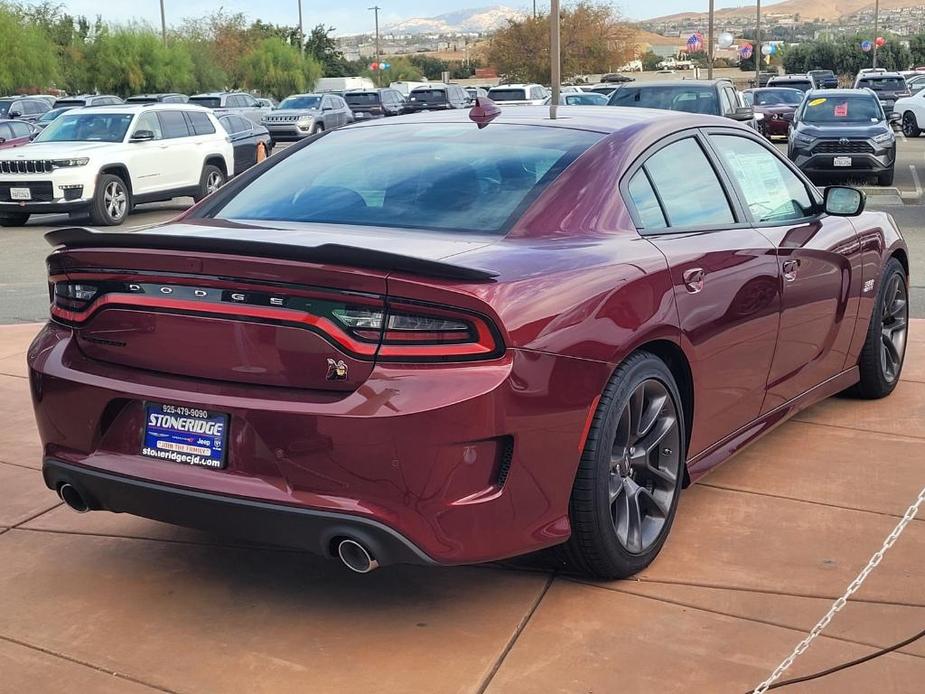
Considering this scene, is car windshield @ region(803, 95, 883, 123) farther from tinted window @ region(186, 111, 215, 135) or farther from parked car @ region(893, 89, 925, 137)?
parked car @ region(893, 89, 925, 137)

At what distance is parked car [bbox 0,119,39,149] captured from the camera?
74.2ft

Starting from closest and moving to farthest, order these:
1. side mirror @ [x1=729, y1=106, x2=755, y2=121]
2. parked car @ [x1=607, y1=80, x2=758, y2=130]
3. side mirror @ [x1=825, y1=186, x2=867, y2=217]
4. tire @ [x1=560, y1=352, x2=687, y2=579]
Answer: tire @ [x1=560, y1=352, x2=687, y2=579] < side mirror @ [x1=825, y1=186, x2=867, y2=217] < parked car @ [x1=607, y1=80, x2=758, y2=130] < side mirror @ [x1=729, y1=106, x2=755, y2=121]

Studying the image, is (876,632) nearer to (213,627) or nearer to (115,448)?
(213,627)

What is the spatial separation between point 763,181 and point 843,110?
16.6 m

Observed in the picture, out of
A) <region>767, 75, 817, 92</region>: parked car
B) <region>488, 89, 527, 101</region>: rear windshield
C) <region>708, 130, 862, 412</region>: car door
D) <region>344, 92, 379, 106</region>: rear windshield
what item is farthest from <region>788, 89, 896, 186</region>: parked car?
<region>344, 92, 379, 106</region>: rear windshield

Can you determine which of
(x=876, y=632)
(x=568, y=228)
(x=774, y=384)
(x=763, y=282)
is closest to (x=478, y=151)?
(x=568, y=228)

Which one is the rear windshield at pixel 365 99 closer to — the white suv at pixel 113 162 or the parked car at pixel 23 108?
the parked car at pixel 23 108

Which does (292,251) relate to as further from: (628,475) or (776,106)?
(776,106)

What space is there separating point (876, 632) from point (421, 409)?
5.18ft

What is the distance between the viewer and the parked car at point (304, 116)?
3704 centimetres

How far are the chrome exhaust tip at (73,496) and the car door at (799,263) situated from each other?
2.69m

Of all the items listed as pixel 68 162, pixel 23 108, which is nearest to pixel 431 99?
pixel 23 108

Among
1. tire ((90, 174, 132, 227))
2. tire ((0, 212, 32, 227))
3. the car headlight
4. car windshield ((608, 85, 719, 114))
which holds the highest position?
car windshield ((608, 85, 719, 114))

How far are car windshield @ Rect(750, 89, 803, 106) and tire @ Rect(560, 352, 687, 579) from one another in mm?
31519
